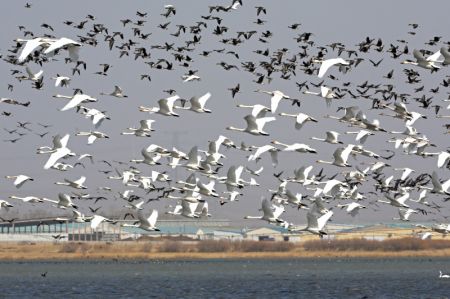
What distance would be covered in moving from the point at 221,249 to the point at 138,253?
1327 centimetres

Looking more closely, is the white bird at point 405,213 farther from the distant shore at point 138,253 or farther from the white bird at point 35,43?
the distant shore at point 138,253

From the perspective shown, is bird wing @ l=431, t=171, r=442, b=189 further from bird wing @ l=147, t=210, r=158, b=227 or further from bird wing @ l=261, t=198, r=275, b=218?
bird wing @ l=147, t=210, r=158, b=227

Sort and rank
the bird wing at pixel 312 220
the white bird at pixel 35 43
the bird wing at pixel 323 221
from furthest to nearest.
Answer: the bird wing at pixel 312 220
the bird wing at pixel 323 221
the white bird at pixel 35 43

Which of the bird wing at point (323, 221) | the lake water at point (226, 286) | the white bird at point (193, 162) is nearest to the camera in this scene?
the bird wing at point (323, 221)

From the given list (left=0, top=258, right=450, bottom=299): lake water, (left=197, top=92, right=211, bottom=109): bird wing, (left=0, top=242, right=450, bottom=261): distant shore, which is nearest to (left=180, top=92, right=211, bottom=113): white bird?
(left=197, top=92, right=211, bottom=109): bird wing

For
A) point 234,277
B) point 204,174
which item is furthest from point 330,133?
point 234,277

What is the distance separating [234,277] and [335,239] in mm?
81229

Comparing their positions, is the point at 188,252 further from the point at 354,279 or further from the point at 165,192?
the point at 165,192

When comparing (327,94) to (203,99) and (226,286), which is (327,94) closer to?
(203,99)

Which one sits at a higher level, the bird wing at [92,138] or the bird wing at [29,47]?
the bird wing at [29,47]

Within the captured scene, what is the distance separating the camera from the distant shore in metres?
167

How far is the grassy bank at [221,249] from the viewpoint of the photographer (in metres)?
167

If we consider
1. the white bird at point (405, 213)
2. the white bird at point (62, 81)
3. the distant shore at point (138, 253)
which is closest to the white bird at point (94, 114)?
the white bird at point (62, 81)

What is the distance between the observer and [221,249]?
173 meters
